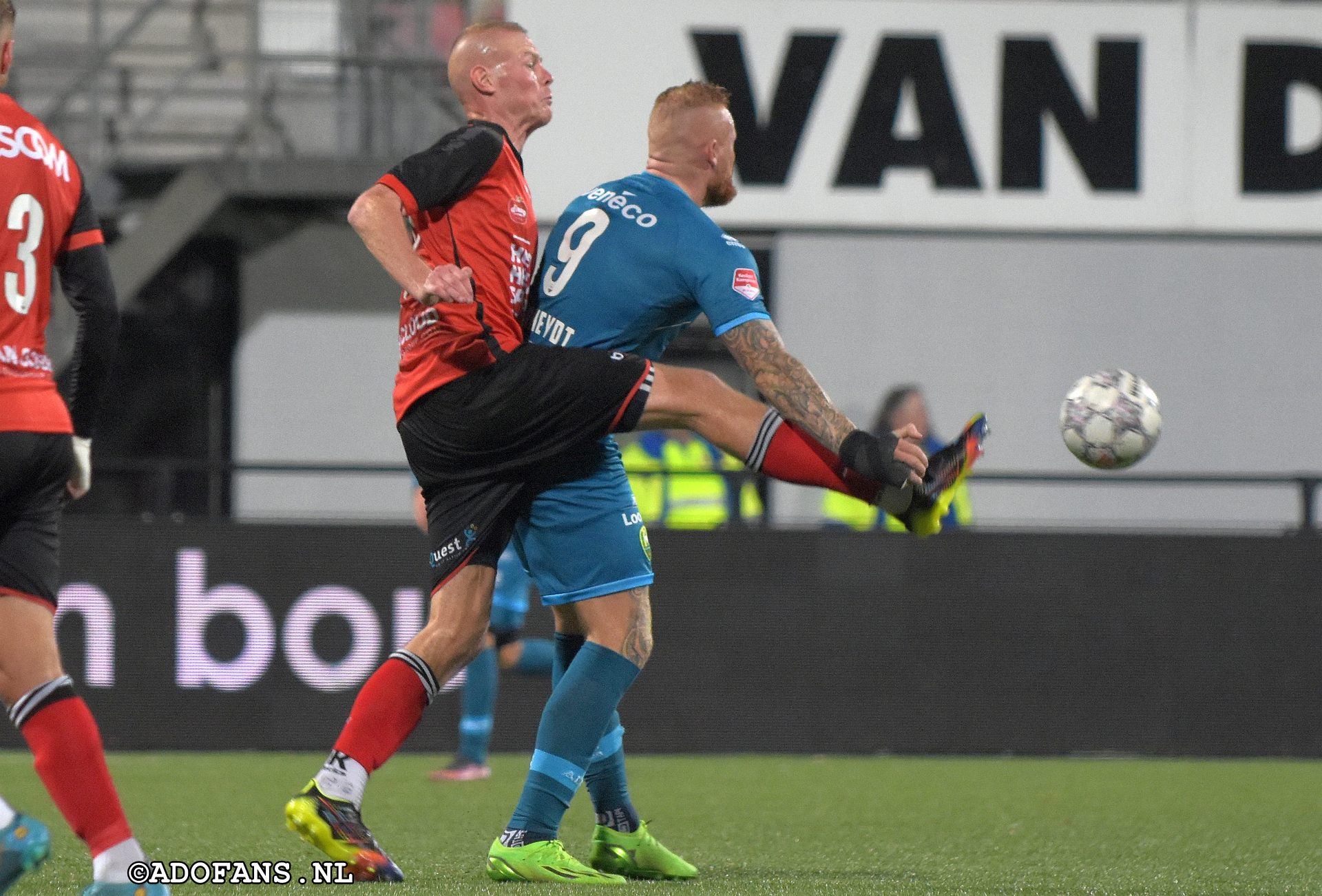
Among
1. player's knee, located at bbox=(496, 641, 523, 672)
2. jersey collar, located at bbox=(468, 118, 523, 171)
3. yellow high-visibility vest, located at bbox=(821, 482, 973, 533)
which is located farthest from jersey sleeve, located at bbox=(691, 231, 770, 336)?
yellow high-visibility vest, located at bbox=(821, 482, 973, 533)

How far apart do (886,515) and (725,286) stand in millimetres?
5103

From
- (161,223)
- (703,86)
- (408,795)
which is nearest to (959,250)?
(161,223)

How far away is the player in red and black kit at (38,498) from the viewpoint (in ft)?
11.7

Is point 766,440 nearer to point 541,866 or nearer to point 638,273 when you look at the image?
point 638,273

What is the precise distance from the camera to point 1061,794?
7.51m

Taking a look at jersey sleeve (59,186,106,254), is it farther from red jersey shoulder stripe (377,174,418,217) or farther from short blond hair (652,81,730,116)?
short blond hair (652,81,730,116)

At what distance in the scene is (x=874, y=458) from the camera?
4.22m

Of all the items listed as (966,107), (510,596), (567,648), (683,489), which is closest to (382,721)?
(567,648)

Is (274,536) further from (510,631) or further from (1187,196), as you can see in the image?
(1187,196)

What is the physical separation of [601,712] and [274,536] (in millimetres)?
5112

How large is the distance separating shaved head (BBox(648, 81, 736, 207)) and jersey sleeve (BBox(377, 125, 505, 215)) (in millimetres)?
470

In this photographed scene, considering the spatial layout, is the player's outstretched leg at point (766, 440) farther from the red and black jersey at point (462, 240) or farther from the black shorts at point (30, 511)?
the black shorts at point (30, 511)

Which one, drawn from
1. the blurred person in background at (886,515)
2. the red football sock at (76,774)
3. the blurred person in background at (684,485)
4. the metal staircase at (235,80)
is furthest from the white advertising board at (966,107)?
the red football sock at (76,774)

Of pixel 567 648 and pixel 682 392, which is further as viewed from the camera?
pixel 567 648
